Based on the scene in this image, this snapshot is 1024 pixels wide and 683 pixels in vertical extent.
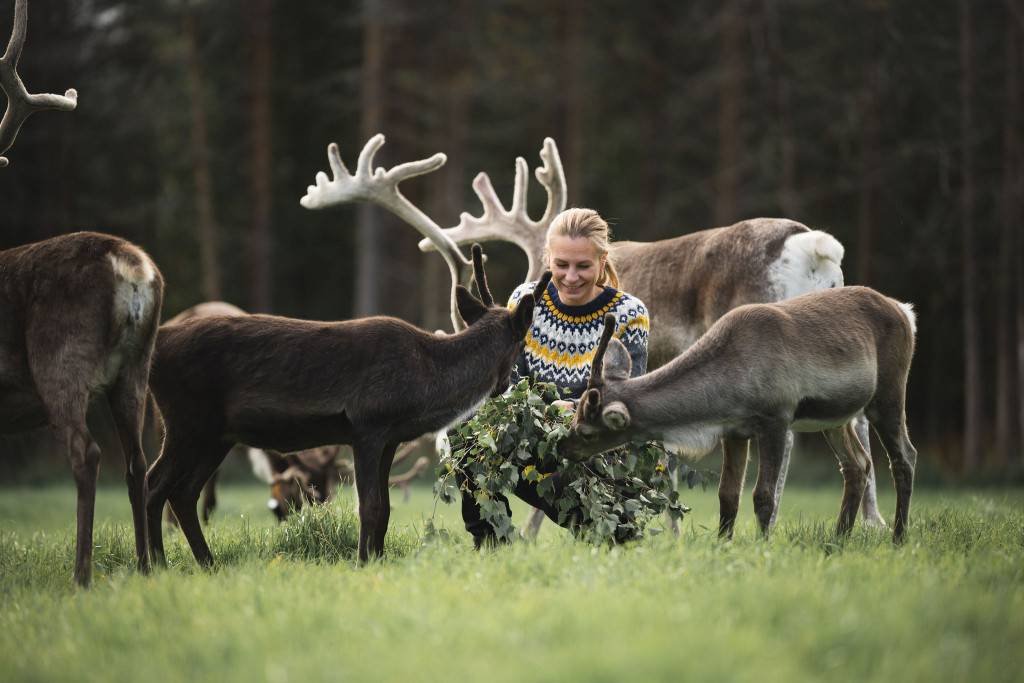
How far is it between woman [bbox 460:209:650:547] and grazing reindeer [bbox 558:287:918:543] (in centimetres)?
34

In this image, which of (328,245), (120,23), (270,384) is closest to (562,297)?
(270,384)

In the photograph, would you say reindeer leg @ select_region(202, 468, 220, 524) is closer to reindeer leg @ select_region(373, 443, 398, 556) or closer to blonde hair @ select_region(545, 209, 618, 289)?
reindeer leg @ select_region(373, 443, 398, 556)

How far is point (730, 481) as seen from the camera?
18.3 feet

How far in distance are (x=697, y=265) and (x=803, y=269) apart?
2.76 feet

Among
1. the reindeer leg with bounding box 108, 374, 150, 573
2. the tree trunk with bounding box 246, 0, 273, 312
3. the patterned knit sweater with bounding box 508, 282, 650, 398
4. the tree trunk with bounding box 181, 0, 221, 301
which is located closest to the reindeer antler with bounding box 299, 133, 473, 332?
the patterned knit sweater with bounding box 508, 282, 650, 398

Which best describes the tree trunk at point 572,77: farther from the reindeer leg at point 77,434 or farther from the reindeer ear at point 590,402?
the reindeer leg at point 77,434

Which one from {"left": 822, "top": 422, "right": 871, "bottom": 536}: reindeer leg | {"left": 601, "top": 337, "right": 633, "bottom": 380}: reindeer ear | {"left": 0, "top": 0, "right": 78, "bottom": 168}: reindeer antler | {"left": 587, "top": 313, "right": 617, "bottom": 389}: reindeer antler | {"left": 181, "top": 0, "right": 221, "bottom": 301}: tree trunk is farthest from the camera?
{"left": 181, "top": 0, "right": 221, "bottom": 301}: tree trunk

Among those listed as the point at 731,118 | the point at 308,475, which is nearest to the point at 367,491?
the point at 308,475

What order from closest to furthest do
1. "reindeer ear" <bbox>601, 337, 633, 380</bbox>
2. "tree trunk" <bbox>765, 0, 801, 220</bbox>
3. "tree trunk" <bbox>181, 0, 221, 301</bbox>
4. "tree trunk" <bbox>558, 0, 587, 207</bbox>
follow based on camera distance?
"reindeer ear" <bbox>601, 337, 633, 380</bbox>
"tree trunk" <bbox>765, 0, 801, 220</bbox>
"tree trunk" <bbox>181, 0, 221, 301</bbox>
"tree trunk" <bbox>558, 0, 587, 207</bbox>

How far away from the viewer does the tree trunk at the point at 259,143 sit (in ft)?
58.6

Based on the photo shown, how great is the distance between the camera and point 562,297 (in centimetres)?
590

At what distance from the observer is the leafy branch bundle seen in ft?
17.4

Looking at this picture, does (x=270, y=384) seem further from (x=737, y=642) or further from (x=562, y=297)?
(x=737, y=642)

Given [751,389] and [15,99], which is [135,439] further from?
[751,389]
